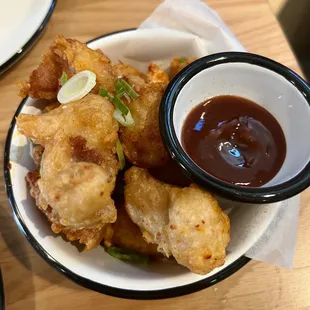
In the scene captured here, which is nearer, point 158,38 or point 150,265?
point 150,265

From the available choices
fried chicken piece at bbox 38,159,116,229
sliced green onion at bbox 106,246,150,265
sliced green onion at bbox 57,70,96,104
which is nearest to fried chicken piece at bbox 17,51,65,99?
sliced green onion at bbox 57,70,96,104

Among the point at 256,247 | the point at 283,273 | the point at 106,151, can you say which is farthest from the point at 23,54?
the point at 283,273

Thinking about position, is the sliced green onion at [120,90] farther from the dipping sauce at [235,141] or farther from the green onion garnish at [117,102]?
the dipping sauce at [235,141]

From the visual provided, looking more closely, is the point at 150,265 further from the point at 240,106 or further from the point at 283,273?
the point at 240,106

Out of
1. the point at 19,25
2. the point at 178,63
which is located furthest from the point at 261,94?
the point at 19,25

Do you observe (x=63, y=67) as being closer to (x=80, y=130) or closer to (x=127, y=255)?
(x=80, y=130)
